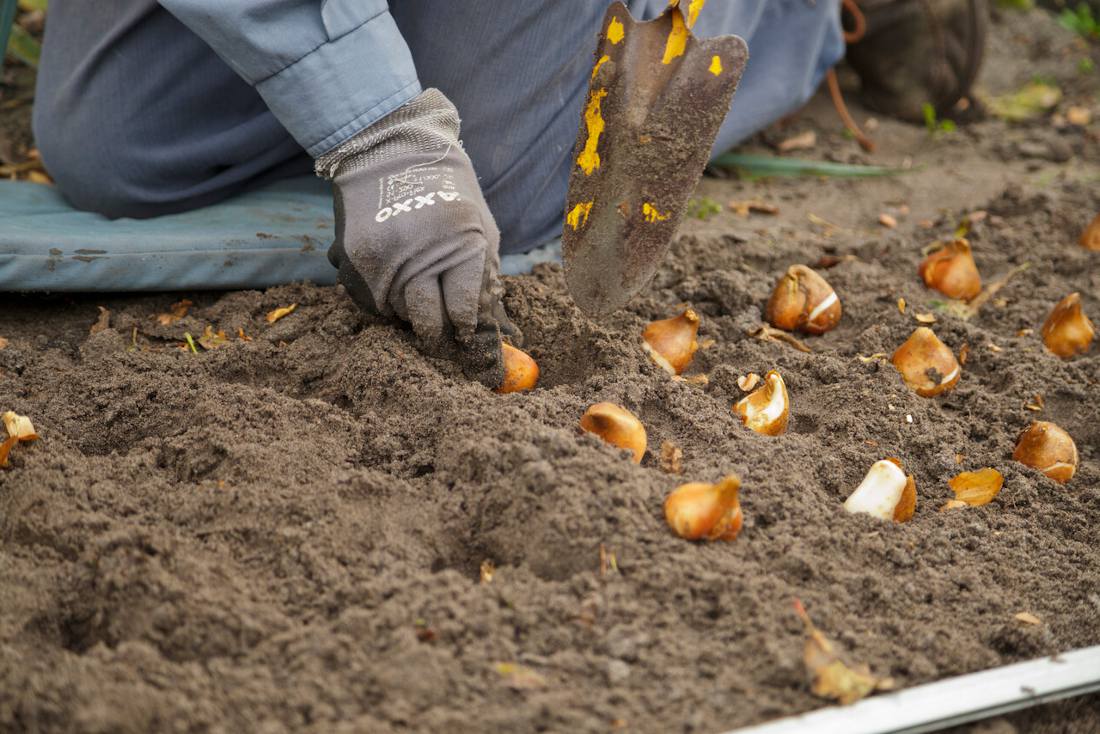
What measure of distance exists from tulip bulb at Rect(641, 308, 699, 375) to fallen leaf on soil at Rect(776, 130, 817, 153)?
4.77 ft

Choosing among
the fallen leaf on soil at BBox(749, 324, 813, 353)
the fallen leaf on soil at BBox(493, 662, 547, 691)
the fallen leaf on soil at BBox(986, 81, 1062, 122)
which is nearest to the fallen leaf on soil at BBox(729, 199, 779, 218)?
the fallen leaf on soil at BBox(749, 324, 813, 353)

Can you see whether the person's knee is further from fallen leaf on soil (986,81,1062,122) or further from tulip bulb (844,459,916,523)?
fallen leaf on soil (986,81,1062,122)

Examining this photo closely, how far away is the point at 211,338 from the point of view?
1826mm

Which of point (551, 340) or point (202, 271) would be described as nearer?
point (551, 340)

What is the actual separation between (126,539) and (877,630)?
969 mm

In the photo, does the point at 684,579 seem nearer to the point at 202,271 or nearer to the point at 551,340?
the point at 551,340

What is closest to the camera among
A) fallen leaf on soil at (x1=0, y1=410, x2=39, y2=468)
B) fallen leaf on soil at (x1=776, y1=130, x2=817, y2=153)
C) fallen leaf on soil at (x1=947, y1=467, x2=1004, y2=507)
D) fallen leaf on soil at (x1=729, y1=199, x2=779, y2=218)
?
fallen leaf on soil at (x1=0, y1=410, x2=39, y2=468)

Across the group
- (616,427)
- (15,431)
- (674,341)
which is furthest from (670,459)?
(15,431)

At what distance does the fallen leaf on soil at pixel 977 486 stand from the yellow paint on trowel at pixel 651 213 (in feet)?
2.11

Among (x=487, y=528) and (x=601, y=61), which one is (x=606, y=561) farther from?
(x=601, y=61)

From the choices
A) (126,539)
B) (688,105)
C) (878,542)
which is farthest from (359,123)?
(878,542)

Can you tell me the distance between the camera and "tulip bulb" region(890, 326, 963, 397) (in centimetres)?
178

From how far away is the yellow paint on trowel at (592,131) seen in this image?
162 cm

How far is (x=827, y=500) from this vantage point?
4.77ft
